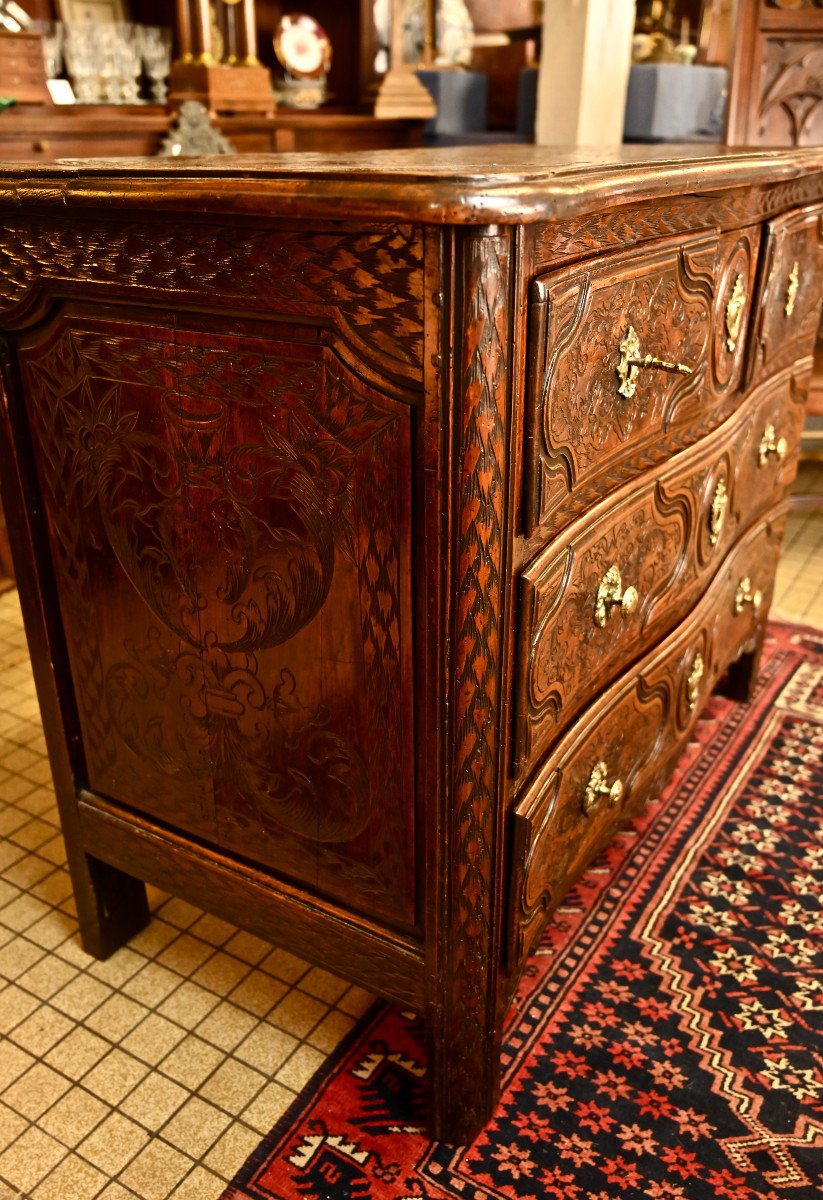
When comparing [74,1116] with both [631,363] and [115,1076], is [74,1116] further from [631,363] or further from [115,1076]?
[631,363]

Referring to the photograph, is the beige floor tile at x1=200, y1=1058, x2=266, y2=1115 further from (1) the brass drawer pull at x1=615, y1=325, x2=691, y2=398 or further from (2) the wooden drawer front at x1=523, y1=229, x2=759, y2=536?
(1) the brass drawer pull at x1=615, y1=325, x2=691, y2=398

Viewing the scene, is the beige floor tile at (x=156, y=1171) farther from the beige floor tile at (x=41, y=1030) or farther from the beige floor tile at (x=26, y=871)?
the beige floor tile at (x=26, y=871)

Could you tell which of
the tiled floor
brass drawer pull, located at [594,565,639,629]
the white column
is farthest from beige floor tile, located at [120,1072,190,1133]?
the white column

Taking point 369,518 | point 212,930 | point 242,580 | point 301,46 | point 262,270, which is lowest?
point 212,930

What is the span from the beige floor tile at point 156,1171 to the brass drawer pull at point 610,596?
882 mm

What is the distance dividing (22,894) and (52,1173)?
575 mm

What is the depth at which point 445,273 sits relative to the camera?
2.89 ft

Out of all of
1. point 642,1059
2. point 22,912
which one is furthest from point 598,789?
point 22,912

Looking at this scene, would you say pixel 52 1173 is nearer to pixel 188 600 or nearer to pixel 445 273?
pixel 188 600

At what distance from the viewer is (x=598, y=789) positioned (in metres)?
1.42

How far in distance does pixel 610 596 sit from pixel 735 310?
574 mm

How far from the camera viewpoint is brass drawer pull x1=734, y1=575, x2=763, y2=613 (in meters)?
2.01

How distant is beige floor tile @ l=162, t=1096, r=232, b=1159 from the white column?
2404 millimetres

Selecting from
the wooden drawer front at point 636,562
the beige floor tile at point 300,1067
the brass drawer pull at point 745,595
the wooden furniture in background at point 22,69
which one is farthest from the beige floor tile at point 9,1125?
the wooden furniture in background at point 22,69
